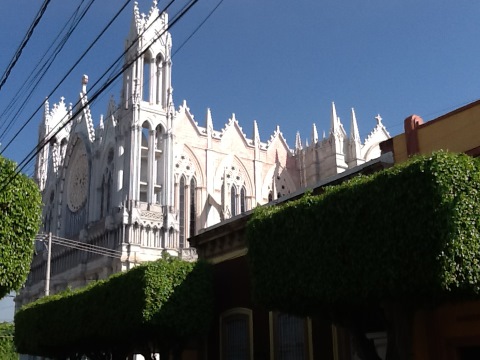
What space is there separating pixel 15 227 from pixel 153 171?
24.3m

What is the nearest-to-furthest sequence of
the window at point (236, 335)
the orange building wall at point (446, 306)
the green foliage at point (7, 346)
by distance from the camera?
the orange building wall at point (446, 306) → the window at point (236, 335) → the green foliage at point (7, 346)

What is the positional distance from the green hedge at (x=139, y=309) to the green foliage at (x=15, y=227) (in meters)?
3.02

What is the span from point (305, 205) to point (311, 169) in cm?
3551

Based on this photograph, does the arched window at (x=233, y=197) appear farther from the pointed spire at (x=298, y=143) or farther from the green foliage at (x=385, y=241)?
the green foliage at (x=385, y=241)

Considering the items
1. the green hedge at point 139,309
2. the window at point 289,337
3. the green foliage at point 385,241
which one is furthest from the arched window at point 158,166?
the green foliage at point 385,241

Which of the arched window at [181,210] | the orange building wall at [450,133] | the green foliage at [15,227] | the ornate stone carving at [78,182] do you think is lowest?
the green foliage at [15,227]

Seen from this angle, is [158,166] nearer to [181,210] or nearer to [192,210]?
[181,210]

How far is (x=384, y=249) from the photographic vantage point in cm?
1113

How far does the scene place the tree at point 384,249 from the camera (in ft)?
34.6

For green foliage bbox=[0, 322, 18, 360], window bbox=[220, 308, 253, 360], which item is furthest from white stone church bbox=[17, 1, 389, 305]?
window bbox=[220, 308, 253, 360]

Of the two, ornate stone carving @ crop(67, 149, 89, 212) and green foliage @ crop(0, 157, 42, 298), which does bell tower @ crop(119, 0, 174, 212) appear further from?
green foliage @ crop(0, 157, 42, 298)

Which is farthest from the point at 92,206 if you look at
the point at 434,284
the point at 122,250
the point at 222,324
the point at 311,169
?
the point at 434,284

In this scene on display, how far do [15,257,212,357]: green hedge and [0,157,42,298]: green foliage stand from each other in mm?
3017

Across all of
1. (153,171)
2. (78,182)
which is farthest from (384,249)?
(78,182)
